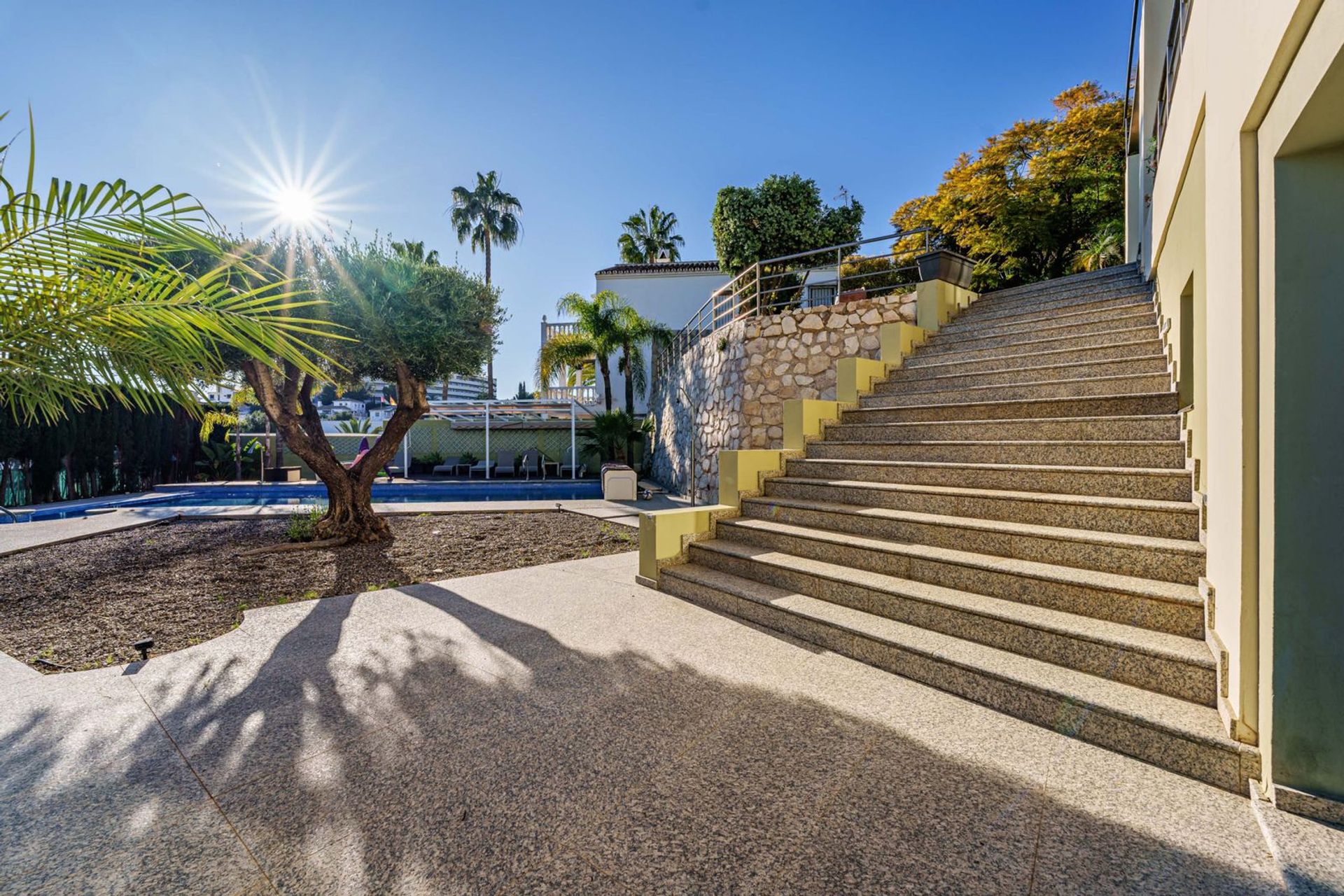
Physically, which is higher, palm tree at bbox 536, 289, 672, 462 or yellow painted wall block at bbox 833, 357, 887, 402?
palm tree at bbox 536, 289, 672, 462

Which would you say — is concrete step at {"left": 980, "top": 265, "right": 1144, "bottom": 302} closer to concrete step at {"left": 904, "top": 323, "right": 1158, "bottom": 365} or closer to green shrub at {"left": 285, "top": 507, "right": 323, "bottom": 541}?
concrete step at {"left": 904, "top": 323, "right": 1158, "bottom": 365}

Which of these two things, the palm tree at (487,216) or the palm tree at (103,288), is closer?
the palm tree at (103,288)

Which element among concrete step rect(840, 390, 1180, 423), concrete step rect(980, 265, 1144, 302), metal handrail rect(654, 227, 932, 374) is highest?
metal handrail rect(654, 227, 932, 374)

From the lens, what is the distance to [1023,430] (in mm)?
4555

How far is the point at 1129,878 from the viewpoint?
156cm

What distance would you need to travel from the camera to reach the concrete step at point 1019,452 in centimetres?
365

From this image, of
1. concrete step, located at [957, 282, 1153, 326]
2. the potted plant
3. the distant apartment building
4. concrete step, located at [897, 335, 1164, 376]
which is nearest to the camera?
concrete step, located at [897, 335, 1164, 376]

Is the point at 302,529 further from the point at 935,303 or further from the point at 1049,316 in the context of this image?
the point at 1049,316

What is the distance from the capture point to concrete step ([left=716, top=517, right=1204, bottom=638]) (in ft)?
8.56

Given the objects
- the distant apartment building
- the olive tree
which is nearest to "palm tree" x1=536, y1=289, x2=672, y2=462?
the distant apartment building

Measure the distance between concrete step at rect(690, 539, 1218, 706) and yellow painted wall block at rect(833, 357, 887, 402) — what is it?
109 inches

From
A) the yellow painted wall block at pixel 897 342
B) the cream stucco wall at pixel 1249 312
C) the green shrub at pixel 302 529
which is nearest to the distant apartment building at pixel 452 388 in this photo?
the green shrub at pixel 302 529

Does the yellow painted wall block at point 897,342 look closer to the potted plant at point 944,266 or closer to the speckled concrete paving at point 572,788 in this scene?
the potted plant at point 944,266

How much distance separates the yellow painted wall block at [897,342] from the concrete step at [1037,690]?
4.29 m
